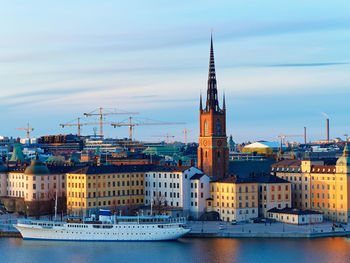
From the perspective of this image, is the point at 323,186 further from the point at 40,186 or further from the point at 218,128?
the point at 40,186

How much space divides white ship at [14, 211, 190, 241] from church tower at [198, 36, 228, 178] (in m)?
23.4

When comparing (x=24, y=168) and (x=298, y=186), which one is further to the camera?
(x=24, y=168)

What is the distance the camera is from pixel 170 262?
86062mm

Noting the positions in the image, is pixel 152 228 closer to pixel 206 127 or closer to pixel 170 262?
pixel 170 262

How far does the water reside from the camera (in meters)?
87.5

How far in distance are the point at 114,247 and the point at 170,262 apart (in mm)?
12270

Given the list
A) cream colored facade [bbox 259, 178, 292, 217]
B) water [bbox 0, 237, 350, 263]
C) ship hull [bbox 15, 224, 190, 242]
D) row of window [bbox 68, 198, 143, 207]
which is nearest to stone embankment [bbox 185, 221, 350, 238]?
water [bbox 0, 237, 350, 263]

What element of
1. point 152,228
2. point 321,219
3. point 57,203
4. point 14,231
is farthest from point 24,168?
point 321,219

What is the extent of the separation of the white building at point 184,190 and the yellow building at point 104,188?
3.78 meters

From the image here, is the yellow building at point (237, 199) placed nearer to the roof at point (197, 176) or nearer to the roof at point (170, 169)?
the roof at point (197, 176)

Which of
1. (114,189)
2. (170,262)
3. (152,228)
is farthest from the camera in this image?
(114,189)

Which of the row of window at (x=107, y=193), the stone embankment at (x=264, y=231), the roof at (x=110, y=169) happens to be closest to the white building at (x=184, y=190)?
the row of window at (x=107, y=193)

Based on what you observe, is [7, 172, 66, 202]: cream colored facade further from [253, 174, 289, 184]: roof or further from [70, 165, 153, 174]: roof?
[253, 174, 289, 184]: roof

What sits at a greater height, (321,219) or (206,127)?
(206,127)
